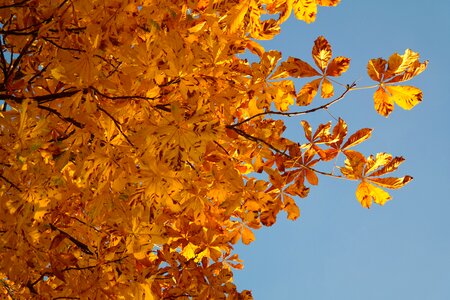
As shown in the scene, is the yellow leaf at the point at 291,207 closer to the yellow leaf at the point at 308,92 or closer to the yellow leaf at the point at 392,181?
the yellow leaf at the point at 392,181

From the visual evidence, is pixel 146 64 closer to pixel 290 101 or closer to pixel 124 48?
pixel 124 48

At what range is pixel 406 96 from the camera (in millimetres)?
2410

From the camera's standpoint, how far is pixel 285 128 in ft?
10.3

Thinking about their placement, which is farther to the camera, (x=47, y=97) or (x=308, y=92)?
(x=308, y=92)

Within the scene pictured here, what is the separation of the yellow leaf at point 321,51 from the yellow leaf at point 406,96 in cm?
36

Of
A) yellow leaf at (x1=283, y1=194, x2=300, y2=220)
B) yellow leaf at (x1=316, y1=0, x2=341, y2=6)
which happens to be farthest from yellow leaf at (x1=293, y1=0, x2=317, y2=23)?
yellow leaf at (x1=283, y1=194, x2=300, y2=220)

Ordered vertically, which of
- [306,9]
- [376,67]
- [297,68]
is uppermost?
[306,9]

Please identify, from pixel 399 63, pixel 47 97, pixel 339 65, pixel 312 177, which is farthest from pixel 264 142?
pixel 47 97

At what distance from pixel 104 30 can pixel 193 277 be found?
1.52m

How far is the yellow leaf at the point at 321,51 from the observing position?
258 cm

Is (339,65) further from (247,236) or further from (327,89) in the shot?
(247,236)

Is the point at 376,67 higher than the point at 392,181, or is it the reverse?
the point at 376,67

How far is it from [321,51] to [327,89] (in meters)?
0.20

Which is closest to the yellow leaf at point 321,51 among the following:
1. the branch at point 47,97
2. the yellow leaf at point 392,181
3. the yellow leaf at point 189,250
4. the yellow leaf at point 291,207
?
the yellow leaf at point 392,181
